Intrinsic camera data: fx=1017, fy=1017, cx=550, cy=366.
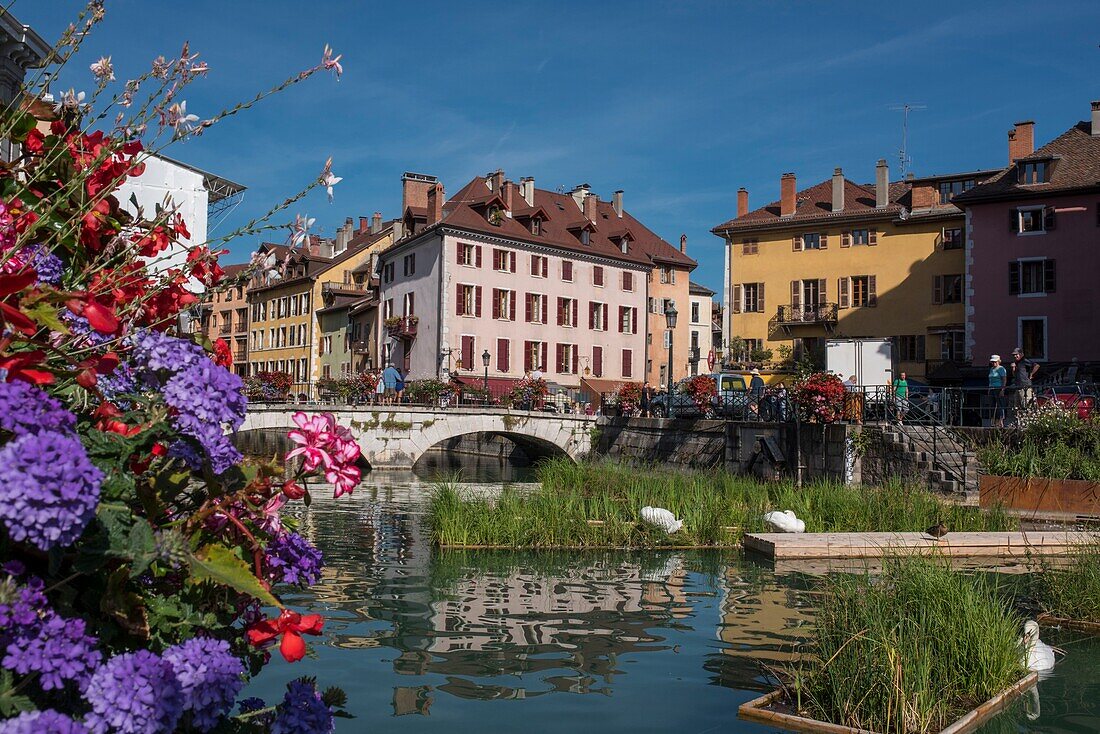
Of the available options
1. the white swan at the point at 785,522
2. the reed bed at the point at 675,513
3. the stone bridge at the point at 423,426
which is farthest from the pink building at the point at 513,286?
the white swan at the point at 785,522

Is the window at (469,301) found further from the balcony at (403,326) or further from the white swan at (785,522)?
the white swan at (785,522)

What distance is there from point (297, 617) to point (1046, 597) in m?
8.90

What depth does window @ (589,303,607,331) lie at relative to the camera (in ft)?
192

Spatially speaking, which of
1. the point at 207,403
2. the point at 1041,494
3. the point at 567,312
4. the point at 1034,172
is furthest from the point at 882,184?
the point at 207,403

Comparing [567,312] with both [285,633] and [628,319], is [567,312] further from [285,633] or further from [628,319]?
[285,633]

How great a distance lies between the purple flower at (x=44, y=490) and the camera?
192 centimetres

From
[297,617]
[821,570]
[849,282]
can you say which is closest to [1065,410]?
[821,570]

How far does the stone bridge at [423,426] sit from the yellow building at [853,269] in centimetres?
1610

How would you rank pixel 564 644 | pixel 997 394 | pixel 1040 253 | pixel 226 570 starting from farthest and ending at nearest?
pixel 1040 253
pixel 997 394
pixel 564 644
pixel 226 570

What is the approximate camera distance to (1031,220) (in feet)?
137

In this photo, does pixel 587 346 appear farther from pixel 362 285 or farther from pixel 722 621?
→ pixel 722 621

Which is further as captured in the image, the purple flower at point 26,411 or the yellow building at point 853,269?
the yellow building at point 853,269

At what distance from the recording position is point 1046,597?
980 cm

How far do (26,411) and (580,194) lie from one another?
202 feet
